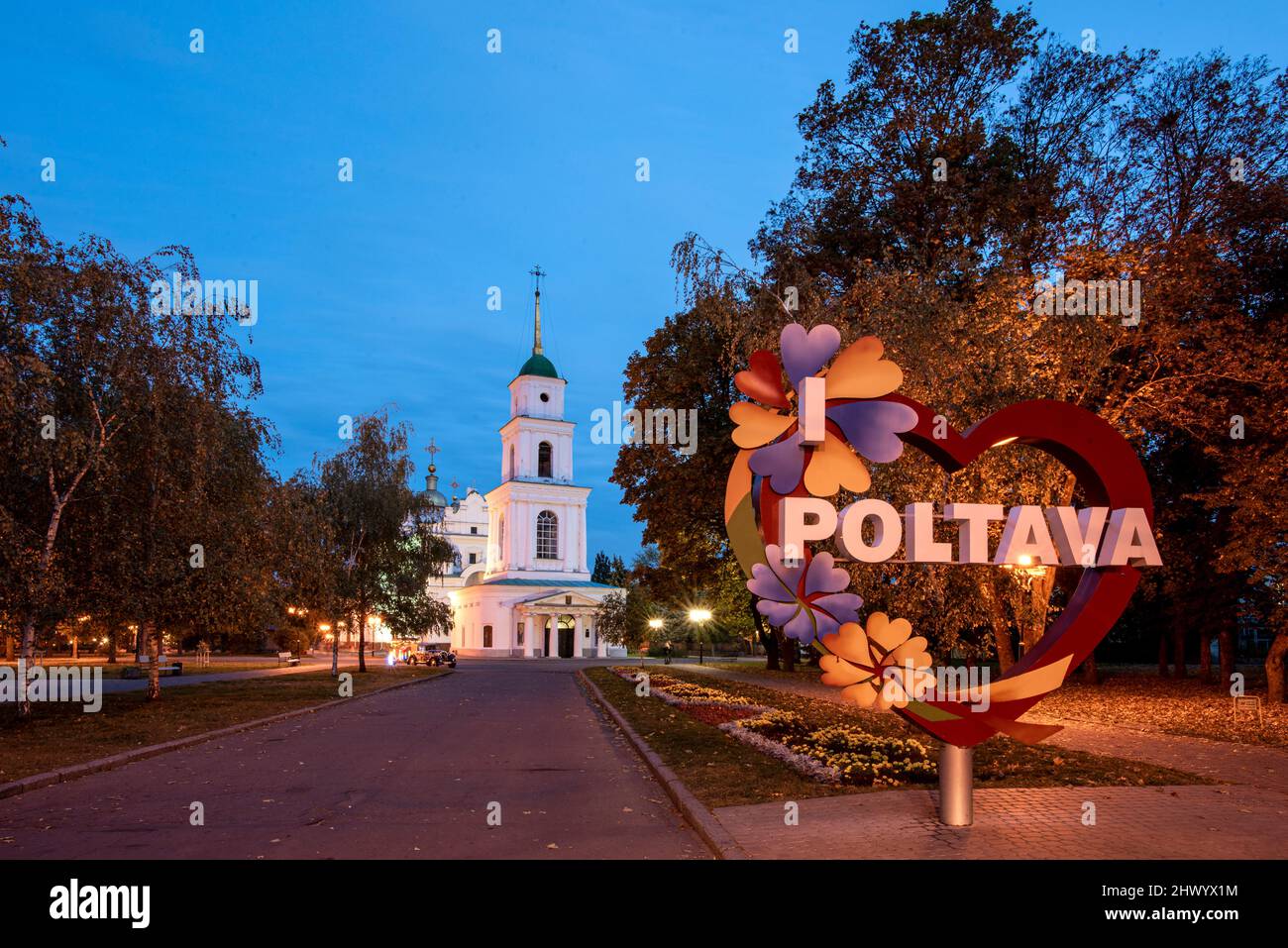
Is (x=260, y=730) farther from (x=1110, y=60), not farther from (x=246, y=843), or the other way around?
(x=1110, y=60)

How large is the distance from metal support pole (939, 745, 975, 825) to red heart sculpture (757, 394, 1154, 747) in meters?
0.23

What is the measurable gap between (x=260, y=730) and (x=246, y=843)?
12.2 meters

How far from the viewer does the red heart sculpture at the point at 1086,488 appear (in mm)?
9023

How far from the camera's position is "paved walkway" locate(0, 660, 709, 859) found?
8242 mm

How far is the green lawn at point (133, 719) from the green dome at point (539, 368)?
46322 mm

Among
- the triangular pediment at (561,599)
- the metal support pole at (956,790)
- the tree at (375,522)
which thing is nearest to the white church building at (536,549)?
the triangular pediment at (561,599)

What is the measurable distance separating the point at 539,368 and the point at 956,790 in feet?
235

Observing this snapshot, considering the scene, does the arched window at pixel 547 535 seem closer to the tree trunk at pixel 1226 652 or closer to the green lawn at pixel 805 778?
the tree trunk at pixel 1226 652

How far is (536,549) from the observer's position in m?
75.7

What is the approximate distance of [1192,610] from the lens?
94.4 feet
